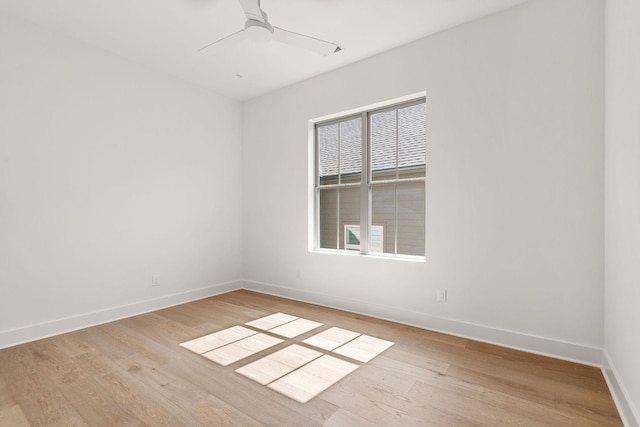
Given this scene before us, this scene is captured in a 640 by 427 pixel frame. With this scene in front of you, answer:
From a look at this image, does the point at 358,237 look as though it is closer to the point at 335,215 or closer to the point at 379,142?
the point at 335,215

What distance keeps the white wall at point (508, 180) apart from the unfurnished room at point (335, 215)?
0.02 meters

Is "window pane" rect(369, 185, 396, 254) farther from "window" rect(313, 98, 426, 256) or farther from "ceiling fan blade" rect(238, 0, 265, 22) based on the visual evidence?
"ceiling fan blade" rect(238, 0, 265, 22)

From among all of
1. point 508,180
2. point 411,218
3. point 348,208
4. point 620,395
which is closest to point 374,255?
point 411,218

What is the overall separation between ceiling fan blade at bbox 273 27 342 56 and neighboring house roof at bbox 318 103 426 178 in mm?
1220

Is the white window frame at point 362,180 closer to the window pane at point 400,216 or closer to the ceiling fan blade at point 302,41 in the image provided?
the window pane at point 400,216

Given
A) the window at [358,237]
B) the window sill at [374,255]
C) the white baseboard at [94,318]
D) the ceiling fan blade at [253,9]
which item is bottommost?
the white baseboard at [94,318]

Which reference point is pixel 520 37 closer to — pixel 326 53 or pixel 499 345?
pixel 326 53

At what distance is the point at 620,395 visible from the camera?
189cm

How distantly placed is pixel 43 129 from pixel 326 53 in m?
2.81

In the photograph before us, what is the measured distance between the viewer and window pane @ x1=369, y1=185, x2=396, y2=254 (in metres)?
3.69

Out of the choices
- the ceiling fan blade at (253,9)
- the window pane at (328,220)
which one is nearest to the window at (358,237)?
the window pane at (328,220)

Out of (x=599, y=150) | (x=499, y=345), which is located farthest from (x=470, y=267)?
(x=599, y=150)

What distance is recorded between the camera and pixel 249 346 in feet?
9.26

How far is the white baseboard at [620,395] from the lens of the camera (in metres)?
1.66
